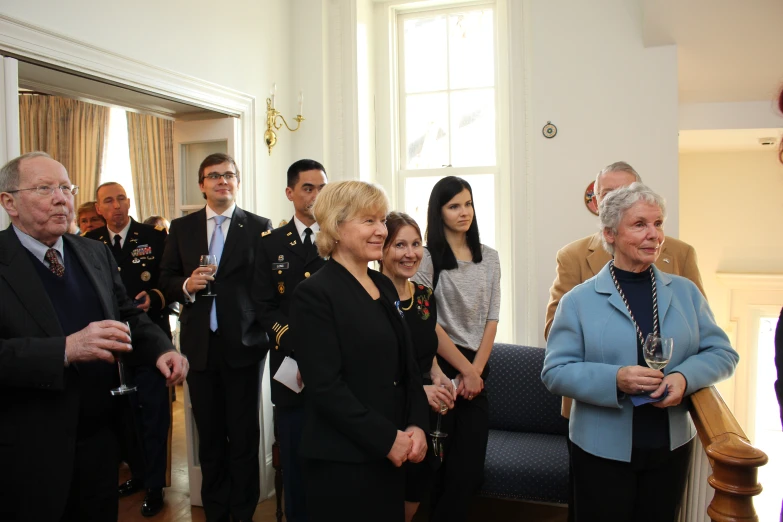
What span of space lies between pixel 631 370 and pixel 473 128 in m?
3.24

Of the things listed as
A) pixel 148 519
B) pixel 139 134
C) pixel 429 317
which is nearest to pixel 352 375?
pixel 429 317

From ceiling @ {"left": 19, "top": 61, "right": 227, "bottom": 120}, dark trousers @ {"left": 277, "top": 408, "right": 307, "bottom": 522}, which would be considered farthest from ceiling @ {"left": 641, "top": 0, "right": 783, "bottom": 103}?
dark trousers @ {"left": 277, "top": 408, "right": 307, "bottom": 522}

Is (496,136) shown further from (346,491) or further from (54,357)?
(54,357)

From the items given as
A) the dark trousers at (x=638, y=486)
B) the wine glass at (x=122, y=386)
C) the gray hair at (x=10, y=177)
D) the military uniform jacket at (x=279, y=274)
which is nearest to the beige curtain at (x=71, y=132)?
the military uniform jacket at (x=279, y=274)

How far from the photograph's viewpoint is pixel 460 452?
8.32 ft

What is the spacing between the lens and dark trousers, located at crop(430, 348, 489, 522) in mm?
2533

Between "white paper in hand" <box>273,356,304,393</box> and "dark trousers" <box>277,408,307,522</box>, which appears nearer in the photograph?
"white paper in hand" <box>273,356,304,393</box>

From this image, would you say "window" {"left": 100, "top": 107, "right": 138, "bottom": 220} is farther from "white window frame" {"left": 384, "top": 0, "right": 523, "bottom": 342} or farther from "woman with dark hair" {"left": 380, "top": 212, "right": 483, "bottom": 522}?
"woman with dark hair" {"left": 380, "top": 212, "right": 483, "bottom": 522}

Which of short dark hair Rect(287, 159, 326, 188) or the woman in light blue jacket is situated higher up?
short dark hair Rect(287, 159, 326, 188)

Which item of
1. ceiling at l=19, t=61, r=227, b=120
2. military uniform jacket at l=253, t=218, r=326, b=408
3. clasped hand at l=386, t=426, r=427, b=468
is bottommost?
clasped hand at l=386, t=426, r=427, b=468

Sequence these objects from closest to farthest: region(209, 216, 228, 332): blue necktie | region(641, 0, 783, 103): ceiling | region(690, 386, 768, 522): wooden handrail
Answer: region(690, 386, 768, 522): wooden handrail < region(209, 216, 228, 332): blue necktie < region(641, 0, 783, 103): ceiling

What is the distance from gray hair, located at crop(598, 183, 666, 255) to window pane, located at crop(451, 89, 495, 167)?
2698mm

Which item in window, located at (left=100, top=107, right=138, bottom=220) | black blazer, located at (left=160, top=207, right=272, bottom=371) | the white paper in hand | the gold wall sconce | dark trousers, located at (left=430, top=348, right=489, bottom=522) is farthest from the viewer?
window, located at (left=100, top=107, right=138, bottom=220)

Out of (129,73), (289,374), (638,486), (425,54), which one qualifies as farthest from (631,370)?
(425,54)
